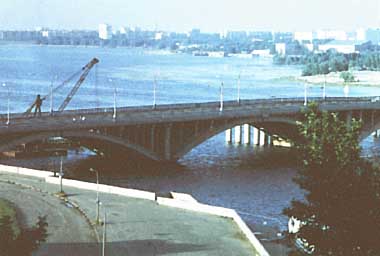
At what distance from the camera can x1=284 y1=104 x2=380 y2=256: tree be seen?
23297 millimetres

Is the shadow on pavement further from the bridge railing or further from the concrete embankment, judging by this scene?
the bridge railing

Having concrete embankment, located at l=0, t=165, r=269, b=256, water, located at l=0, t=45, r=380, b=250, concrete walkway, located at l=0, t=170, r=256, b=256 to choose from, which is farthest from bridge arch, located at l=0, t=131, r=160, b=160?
concrete walkway, located at l=0, t=170, r=256, b=256

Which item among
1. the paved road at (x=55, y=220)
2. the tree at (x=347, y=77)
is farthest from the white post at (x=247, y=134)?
the tree at (x=347, y=77)

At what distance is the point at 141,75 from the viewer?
493ft

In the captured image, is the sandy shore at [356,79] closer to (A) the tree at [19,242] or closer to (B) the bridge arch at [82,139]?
(B) the bridge arch at [82,139]

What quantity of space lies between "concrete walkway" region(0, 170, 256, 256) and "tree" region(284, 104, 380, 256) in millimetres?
8697

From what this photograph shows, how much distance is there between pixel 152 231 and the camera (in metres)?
35.3

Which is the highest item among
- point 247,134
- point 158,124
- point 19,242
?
point 19,242

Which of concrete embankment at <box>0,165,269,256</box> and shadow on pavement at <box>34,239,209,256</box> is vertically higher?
shadow on pavement at <box>34,239,209,256</box>

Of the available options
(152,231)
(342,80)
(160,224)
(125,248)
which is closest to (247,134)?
(160,224)

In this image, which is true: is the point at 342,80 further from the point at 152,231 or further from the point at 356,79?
the point at 152,231

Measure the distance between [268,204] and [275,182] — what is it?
9.22 m

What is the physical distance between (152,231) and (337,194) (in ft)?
42.2

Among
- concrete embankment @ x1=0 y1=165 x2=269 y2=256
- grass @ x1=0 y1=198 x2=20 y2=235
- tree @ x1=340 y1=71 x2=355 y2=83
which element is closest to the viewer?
concrete embankment @ x1=0 y1=165 x2=269 y2=256
